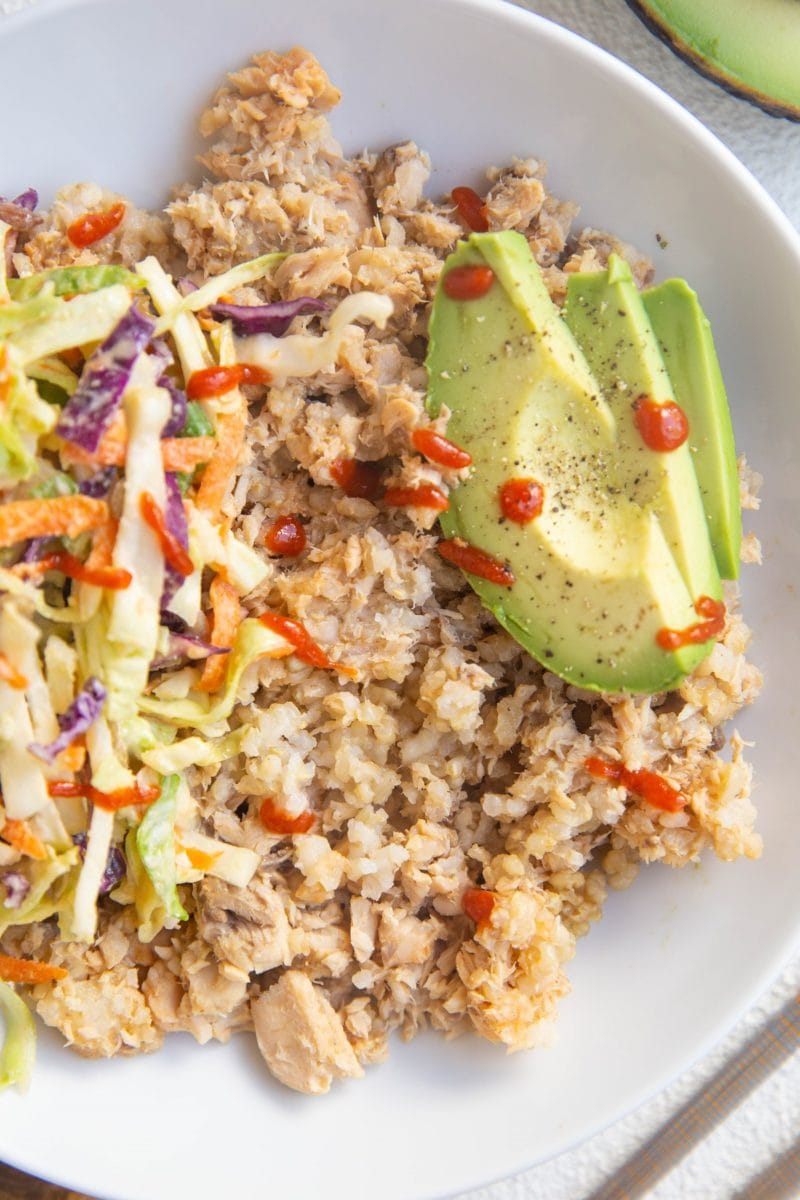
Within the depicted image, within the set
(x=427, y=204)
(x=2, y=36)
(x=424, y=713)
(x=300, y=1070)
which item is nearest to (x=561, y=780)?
(x=424, y=713)

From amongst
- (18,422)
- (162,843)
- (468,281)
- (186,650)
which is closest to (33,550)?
(18,422)

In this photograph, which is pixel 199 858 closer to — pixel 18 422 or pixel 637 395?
pixel 18 422

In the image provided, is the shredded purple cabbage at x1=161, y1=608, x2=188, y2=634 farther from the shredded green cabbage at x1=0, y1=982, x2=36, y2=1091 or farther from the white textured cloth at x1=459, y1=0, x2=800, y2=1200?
the white textured cloth at x1=459, y1=0, x2=800, y2=1200

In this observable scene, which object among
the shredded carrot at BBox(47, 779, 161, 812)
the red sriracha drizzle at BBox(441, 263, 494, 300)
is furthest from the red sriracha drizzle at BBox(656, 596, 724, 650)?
the shredded carrot at BBox(47, 779, 161, 812)

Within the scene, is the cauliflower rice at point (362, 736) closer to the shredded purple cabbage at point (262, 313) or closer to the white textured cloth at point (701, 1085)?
the shredded purple cabbage at point (262, 313)

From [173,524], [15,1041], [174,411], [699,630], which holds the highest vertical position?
[699,630]

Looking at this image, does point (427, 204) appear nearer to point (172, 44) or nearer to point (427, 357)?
point (427, 357)

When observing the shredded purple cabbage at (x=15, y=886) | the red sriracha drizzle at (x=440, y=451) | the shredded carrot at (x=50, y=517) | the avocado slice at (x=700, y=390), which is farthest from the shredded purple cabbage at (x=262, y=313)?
the shredded purple cabbage at (x=15, y=886)
